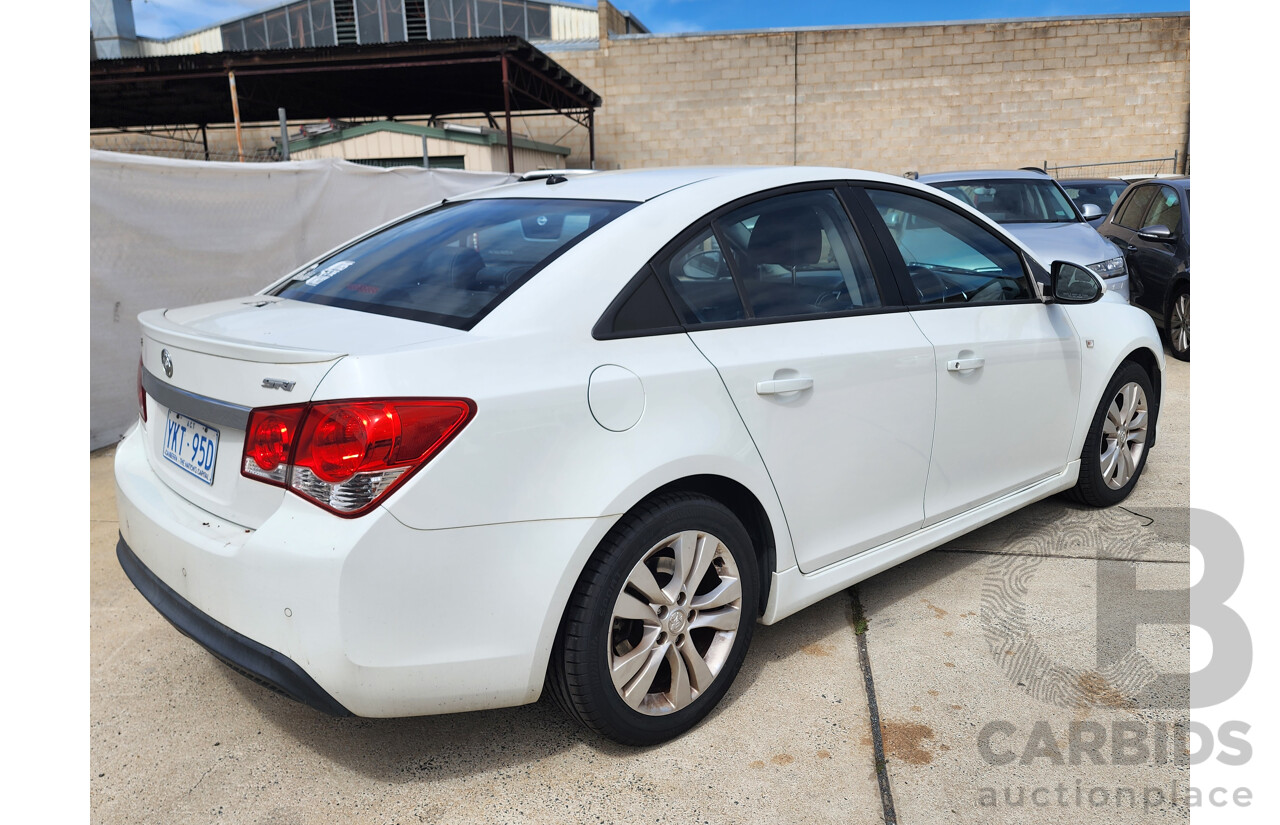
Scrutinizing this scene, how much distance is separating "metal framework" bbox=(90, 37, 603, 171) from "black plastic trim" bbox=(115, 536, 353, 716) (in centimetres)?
1718

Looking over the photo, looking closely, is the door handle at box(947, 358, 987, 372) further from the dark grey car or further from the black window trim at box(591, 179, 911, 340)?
the dark grey car

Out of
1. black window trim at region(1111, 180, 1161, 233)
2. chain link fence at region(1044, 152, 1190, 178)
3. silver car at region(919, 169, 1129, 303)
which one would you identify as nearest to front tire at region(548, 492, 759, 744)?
silver car at region(919, 169, 1129, 303)

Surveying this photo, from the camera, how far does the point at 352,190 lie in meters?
7.40

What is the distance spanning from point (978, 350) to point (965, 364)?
11 centimetres

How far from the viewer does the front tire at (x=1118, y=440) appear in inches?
157

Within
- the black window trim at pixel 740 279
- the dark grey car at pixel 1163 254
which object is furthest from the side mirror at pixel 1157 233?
the black window trim at pixel 740 279

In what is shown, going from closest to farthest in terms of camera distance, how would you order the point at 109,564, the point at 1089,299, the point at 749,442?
the point at 749,442 → the point at 1089,299 → the point at 109,564

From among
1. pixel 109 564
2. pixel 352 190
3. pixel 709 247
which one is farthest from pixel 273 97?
pixel 709 247

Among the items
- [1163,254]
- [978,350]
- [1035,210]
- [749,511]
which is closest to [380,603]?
[749,511]

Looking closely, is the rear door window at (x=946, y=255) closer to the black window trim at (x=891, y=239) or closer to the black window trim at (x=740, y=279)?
the black window trim at (x=891, y=239)

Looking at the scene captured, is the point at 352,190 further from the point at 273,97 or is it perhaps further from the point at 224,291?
the point at 273,97

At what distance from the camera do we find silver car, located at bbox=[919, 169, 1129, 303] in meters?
7.36

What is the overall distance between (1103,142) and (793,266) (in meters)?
29.5

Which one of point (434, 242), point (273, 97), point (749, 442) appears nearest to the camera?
point (749, 442)
